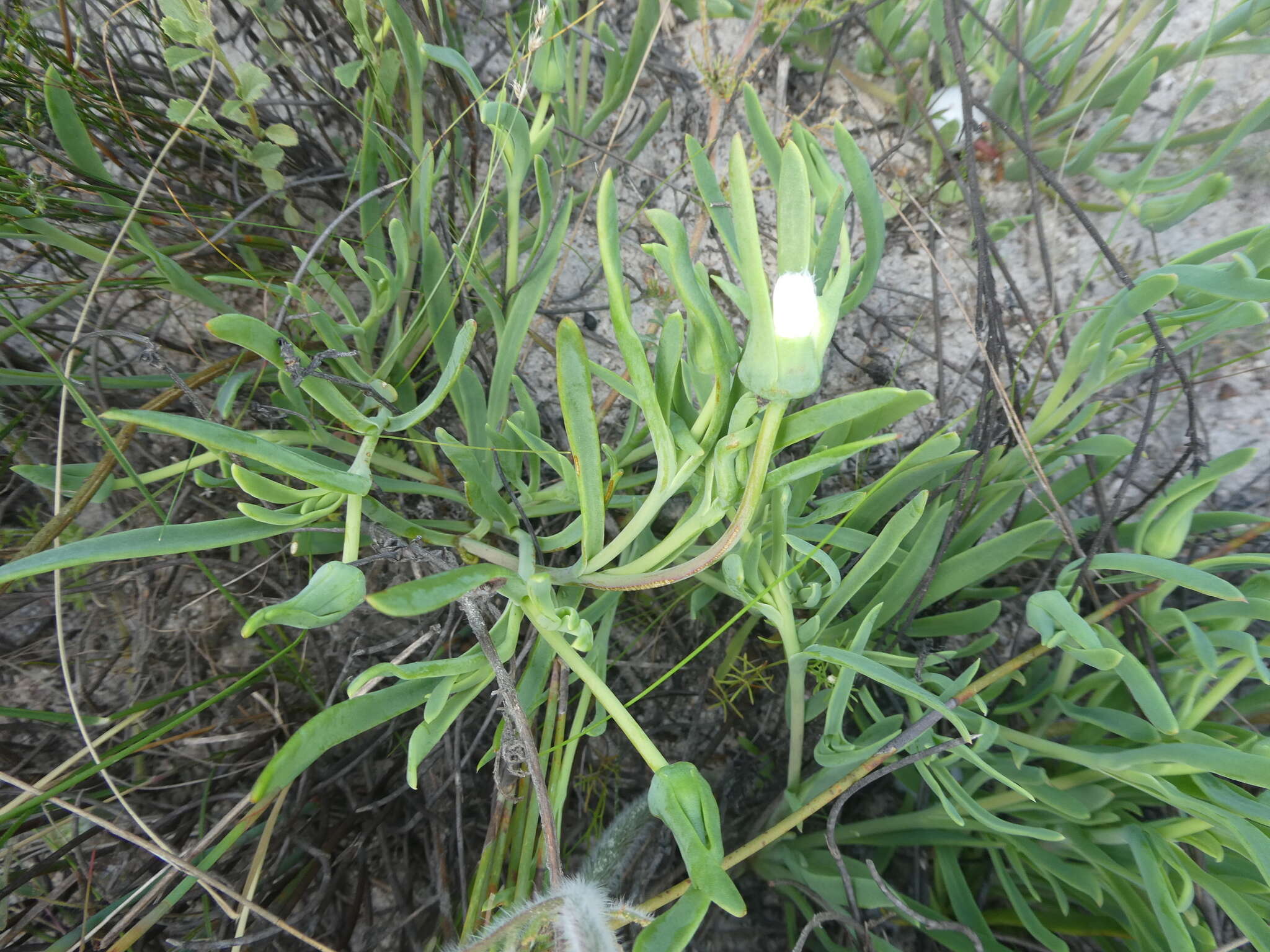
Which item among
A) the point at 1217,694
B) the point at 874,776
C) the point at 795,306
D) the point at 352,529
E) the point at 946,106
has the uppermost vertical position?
the point at 946,106

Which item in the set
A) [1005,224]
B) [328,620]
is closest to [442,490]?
[328,620]

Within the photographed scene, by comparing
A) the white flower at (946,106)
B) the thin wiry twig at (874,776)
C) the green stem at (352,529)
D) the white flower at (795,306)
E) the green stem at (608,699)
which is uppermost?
the white flower at (946,106)

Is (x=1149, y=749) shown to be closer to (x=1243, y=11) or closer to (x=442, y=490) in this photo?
(x=442, y=490)

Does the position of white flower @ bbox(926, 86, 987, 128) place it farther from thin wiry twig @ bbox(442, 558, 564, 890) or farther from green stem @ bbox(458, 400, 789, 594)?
thin wiry twig @ bbox(442, 558, 564, 890)

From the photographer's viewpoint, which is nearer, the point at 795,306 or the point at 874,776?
the point at 795,306

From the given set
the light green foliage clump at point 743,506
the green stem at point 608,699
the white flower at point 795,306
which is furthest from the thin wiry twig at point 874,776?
the white flower at point 795,306

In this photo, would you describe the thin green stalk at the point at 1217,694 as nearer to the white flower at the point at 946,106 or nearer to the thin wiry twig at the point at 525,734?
the thin wiry twig at the point at 525,734

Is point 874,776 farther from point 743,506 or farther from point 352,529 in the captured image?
point 352,529

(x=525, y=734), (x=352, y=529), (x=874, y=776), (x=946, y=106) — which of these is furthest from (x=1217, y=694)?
(x=946, y=106)
